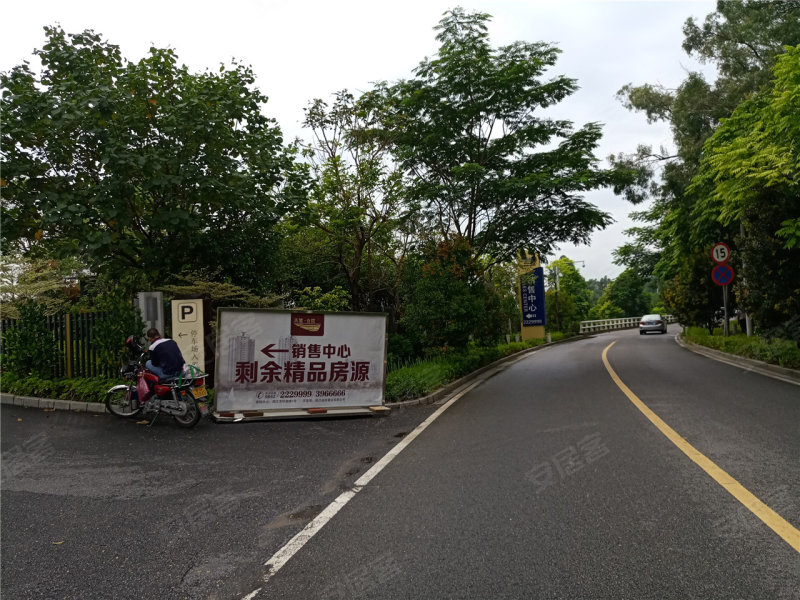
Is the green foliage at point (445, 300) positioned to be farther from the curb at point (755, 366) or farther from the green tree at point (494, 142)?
the curb at point (755, 366)

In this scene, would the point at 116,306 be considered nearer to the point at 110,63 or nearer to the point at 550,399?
the point at 110,63

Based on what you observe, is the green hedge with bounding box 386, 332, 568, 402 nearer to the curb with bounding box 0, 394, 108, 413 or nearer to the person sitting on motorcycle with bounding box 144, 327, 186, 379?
the person sitting on motorcycle with bounding box 144, 327, 186, 379

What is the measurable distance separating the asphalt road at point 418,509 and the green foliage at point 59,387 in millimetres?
1733

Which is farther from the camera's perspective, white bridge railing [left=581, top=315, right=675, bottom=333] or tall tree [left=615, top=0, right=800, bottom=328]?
white bridge railing [left=581, top=315, right=675, bottom=333]

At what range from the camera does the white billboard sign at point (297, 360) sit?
8.45 m

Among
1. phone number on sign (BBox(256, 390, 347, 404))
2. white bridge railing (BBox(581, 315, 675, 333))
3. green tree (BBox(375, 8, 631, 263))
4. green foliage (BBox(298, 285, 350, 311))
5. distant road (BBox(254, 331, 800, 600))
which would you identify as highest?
green tree (BBox(375, 8, 631, 263))

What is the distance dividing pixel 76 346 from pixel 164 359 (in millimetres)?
4403

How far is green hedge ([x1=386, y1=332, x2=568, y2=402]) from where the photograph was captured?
409 inches

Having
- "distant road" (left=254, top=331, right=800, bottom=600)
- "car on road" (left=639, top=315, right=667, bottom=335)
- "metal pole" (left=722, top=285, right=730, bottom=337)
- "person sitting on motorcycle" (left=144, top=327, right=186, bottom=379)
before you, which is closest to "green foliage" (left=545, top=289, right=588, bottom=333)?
"car on road" (left=639, top=315, right=667, bottom=335)

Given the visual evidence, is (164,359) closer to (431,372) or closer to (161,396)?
(161,396)

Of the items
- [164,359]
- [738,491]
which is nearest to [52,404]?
[164,359]

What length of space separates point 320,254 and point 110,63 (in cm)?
920

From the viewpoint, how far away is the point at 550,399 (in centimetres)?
978

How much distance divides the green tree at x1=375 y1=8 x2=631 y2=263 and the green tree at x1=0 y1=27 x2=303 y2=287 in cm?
533
